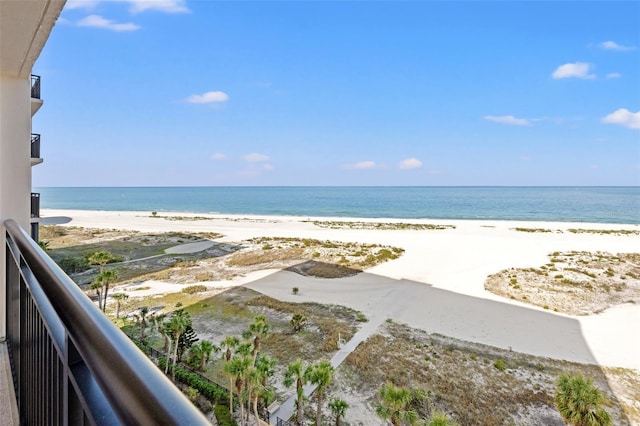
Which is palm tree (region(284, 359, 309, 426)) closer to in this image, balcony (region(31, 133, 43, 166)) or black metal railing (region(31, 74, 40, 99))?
balcony (region(31, 133, 43, 166))

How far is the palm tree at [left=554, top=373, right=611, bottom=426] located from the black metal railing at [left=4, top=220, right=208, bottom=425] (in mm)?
7380

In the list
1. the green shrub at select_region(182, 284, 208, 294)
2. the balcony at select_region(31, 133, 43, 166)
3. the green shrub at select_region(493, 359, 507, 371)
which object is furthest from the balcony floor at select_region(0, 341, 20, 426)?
the green shrub at select_region(182, 284, 208, 294)

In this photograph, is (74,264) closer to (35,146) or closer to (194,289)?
(194,289)

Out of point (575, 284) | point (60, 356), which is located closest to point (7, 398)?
point (60, 356)

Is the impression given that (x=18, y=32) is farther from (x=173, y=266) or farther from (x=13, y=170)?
(x=173, y=266)

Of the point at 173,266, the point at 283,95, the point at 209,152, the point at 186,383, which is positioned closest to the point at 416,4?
the point at 173,266

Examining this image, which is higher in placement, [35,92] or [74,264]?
[35,92]

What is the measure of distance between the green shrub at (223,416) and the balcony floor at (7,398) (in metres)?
4.55

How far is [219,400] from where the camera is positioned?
23.1 feet

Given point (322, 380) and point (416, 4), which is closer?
point (322, 380)

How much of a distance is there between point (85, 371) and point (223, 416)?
22.5ft

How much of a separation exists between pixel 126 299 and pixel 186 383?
6.50m

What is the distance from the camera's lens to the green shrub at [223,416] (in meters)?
6.34

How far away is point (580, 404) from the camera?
229 inches
